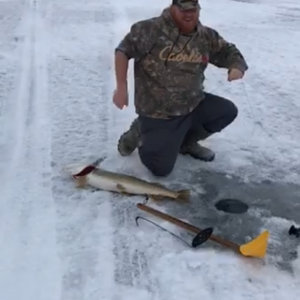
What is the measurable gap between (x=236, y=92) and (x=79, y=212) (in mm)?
2359

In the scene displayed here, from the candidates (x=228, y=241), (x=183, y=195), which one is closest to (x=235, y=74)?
(x=183, y=195)

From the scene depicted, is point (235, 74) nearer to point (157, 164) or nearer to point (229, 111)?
point (229, 111)

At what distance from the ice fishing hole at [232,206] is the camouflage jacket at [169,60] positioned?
24.2 inches

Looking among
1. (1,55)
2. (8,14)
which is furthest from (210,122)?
(8,14)

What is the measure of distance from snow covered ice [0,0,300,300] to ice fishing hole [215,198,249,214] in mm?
48

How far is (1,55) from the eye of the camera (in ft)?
20.9

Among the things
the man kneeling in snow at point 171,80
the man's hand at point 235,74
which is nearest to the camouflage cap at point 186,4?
the man kneeling in snow at point 171,80

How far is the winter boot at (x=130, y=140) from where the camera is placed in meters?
4.22

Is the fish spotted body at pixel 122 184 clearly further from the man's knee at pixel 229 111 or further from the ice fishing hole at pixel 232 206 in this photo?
the man's knee at pixel 229 111

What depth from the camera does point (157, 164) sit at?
3.99 m

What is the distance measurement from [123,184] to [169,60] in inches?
29.4

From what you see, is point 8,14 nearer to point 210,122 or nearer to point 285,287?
point 210,122

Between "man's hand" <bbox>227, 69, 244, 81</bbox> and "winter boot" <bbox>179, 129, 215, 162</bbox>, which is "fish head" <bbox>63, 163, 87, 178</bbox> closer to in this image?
"winter boot" <bbox>179, 129, 215, 162</bbox>

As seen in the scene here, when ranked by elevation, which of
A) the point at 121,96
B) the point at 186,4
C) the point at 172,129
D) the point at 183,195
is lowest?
the point at 183,195
